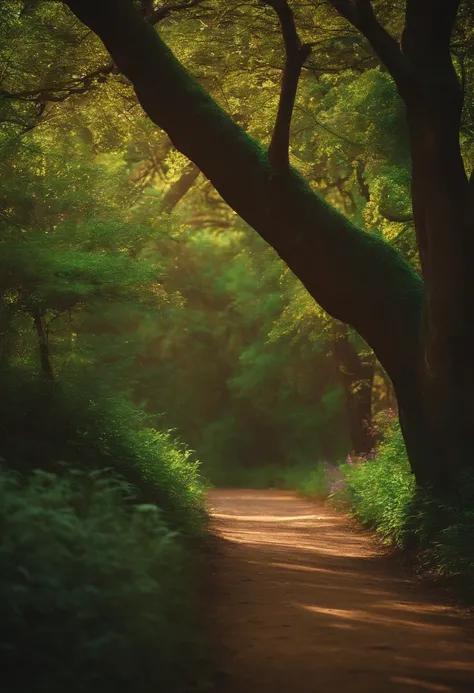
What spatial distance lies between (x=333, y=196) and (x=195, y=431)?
53.7 feet

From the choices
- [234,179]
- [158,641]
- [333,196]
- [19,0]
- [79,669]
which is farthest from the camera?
[333,196]

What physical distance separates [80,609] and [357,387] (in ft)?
65.8

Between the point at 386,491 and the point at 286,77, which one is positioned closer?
the point at 286,77

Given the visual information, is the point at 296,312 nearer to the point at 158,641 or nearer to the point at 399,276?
the point at 399,276

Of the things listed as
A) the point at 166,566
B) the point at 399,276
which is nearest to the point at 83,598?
the point at 166,566

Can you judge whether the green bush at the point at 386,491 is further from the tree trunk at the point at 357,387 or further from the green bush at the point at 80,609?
the green bush at the point at 80,609

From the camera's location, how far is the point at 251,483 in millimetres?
35688

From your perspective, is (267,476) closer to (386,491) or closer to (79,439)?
(386,491)

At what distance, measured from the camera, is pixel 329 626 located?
23.8 ft

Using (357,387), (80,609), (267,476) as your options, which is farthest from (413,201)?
(267,476)

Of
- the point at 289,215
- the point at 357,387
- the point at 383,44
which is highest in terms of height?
the point at 383,44

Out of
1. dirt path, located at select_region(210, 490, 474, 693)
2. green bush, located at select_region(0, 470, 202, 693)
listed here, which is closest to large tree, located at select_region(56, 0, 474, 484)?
dirt path, located at select_region(210, 490, 474, 693)

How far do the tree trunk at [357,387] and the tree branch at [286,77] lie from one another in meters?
13.3

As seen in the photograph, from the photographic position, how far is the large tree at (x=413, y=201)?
36.3 feet
